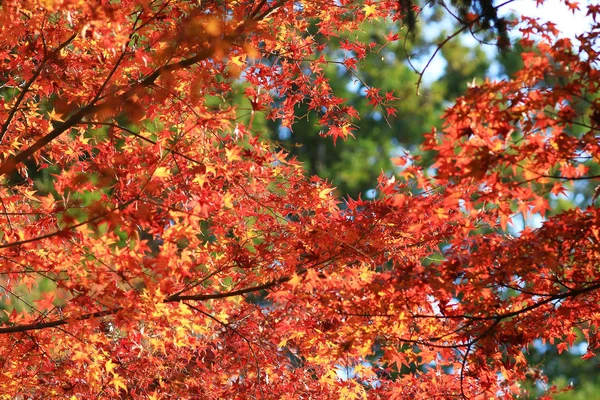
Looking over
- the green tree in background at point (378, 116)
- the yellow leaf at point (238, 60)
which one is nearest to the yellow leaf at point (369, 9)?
the yellow leaf at point (238, 60)

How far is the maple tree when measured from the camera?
272 cm

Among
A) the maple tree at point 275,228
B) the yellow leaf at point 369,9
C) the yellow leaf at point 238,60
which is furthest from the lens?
the yellow leaf at point 369,9

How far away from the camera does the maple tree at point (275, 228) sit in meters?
2.72

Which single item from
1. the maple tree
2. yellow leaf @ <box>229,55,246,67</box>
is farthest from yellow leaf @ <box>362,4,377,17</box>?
yellow leaf @ <box>229,55,246,67</box>

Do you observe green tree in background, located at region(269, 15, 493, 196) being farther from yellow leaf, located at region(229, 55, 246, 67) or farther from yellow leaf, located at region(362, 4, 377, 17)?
yellow leaf, located at region(229, 55, 246, 67)

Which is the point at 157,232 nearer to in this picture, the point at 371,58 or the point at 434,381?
the point at 434,381

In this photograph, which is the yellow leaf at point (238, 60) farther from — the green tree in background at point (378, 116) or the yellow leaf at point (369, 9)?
the green tree in background at point (378, 116)

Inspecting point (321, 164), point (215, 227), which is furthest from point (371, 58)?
point (215, 227)

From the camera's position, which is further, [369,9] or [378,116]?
[378,116]

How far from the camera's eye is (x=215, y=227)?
3898mm

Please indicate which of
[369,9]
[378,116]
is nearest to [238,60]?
[369,9]

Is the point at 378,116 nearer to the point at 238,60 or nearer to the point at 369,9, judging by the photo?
the point at 369,9

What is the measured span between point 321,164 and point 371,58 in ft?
11.1

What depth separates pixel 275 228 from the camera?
12.5 ft
